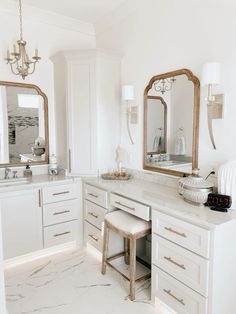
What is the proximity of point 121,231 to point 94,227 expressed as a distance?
688 mm

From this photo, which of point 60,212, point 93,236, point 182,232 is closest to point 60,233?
point 60,212

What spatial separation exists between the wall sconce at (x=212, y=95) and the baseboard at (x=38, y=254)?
197 centimetres

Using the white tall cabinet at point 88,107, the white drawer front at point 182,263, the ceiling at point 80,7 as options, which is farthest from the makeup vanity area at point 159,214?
the ceiling at point 80,7

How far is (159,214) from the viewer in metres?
1.82

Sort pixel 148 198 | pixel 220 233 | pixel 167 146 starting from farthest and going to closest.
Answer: pixel 167 146, pixel 148 198, pixel 220 233

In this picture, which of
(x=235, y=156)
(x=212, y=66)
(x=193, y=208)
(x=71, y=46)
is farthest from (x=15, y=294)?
(x=71, y=46)

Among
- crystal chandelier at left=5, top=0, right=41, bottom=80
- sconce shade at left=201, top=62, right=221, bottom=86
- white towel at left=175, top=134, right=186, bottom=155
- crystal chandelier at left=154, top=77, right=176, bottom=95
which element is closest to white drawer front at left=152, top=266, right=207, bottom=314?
white towel at left=175, top=134, right=186, bottom=155

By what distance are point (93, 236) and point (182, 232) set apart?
4.33 feet

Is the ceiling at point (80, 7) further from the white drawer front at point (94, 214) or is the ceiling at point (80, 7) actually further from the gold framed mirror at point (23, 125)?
the white drawer front at point (94, 214)

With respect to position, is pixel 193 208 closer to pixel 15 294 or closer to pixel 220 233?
pixel 220 233

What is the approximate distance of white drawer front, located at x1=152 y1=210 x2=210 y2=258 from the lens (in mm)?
1504

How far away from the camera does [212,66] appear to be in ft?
5.77

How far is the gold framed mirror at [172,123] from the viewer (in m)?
2.12

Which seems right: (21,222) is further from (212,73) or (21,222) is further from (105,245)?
(212,73)
